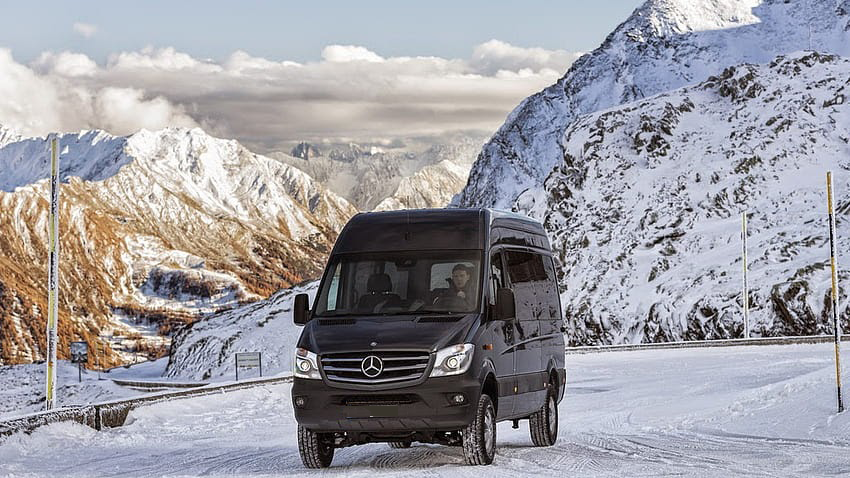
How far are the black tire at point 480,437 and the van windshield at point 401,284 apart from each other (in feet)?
3.77

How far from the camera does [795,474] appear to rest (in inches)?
523

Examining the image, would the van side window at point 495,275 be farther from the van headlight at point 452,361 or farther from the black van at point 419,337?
the van headlight at point 452,361

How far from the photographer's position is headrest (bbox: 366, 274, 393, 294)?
47.0ft

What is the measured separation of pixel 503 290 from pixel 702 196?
8759 centimetres

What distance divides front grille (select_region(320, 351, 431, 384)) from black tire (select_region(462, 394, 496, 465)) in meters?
0.85

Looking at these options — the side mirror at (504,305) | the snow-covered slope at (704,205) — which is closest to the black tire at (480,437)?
the side mirror at (504,305)

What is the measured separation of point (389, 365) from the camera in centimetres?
1312

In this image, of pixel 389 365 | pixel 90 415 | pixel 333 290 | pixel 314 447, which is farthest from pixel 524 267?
pixel 90 415

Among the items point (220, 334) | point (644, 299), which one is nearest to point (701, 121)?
point (644, 299)

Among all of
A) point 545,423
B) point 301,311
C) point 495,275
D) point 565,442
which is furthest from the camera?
point 565,442

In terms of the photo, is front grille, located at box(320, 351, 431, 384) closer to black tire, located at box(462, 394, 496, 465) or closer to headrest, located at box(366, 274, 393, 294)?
black tire, located at box(462, 394, 496, 465)

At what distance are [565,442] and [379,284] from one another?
5.19m

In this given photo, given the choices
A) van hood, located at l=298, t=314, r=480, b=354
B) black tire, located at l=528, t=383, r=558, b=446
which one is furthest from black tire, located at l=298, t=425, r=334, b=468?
black tire, located at l=528, t=383, r=558, b=446

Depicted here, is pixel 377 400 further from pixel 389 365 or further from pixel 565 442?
pixel 565 442
